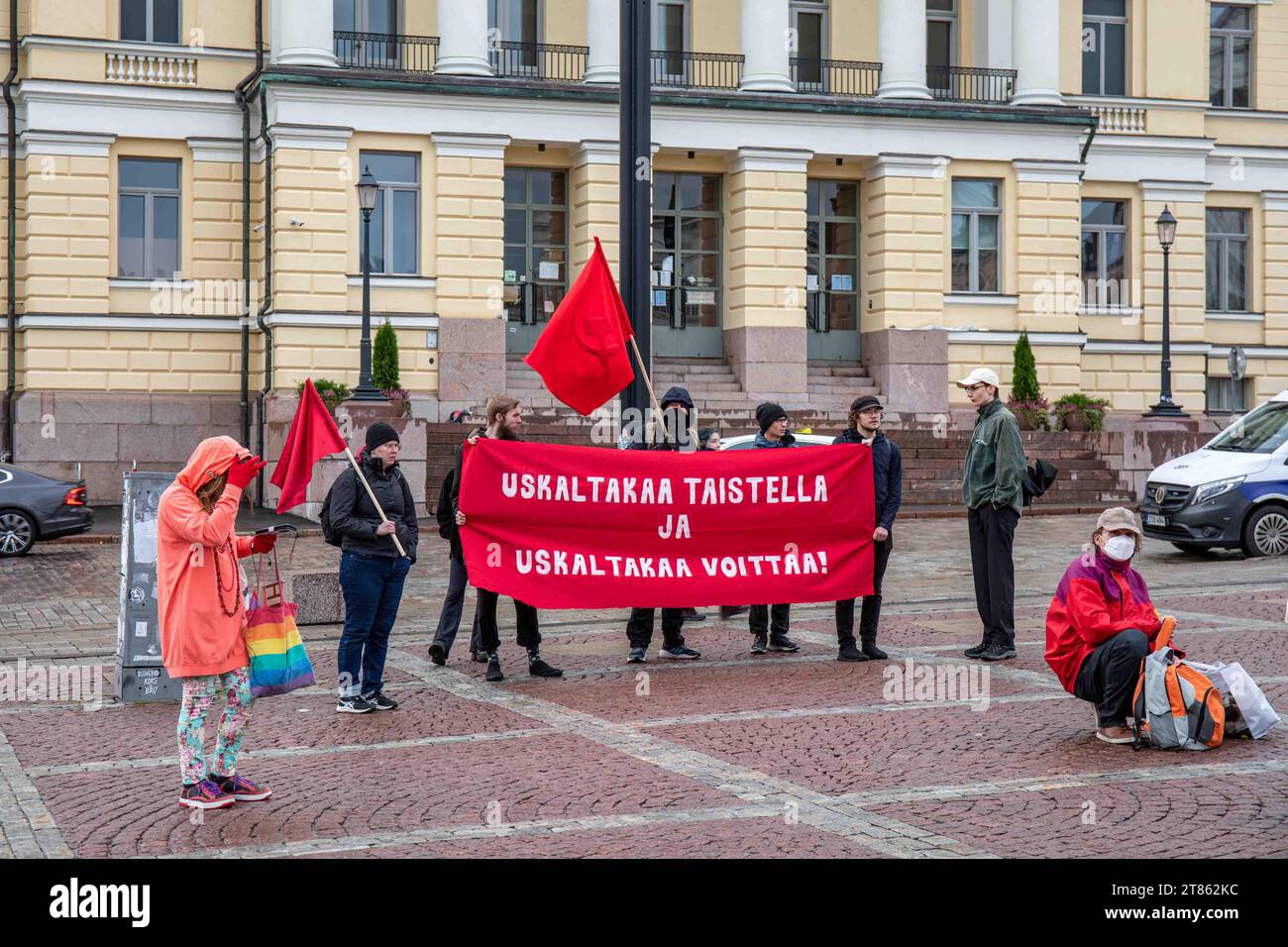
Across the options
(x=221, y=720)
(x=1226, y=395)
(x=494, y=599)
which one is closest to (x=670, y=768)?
(x=221, y=720)

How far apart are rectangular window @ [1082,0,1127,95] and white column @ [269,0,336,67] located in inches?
674

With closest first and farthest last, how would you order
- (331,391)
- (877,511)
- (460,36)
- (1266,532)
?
1. (877,511)
2. (1266,532)
3. (331,391)
4. (460,36)

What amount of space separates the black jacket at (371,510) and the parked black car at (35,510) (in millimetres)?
13678

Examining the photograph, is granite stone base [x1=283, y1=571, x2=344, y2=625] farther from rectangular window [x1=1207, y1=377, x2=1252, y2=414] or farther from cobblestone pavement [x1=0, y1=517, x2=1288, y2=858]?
rectangular window [x1=1207, y1=377, x2=1252, y2=414]

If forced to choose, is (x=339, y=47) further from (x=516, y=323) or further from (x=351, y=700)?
(x=351, y=700)

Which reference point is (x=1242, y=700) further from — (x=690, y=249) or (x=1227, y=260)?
(x=1227, y=260)

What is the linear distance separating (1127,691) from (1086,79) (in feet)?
104

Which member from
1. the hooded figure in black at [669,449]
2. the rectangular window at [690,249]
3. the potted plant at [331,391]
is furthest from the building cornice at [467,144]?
the hooded figure in black at [669,449]

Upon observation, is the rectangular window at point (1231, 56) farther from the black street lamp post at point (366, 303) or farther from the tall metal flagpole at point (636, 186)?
the tall metal flagpole at point (636, 186)

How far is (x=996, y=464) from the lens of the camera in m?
13.5

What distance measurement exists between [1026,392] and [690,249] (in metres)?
7.50

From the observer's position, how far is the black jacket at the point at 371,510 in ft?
36.6

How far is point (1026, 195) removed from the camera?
36188 mm

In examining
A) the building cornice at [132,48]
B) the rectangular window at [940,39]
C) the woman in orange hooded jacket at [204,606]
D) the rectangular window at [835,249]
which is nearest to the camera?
the woman in orange hooded jacket at [204,606]
